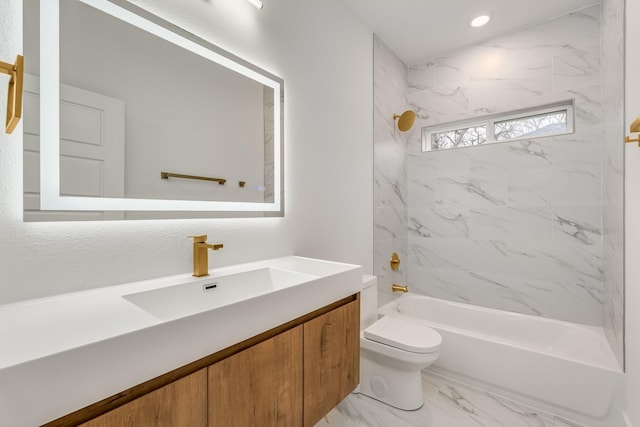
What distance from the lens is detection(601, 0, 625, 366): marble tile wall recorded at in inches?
61.3

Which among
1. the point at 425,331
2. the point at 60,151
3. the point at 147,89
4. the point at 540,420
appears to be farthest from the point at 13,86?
the point at 540,420

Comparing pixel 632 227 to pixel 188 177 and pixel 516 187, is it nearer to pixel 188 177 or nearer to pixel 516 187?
pixel 516 187

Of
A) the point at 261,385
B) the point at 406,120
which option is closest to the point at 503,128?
the point at 406,120

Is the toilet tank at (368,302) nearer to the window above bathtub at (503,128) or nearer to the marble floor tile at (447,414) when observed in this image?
the marble floor tile at (447,414)

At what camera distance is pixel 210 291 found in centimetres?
116

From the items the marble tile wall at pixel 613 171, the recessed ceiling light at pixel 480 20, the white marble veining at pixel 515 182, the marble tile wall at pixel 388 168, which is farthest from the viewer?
the marble tile wall at pixel 388 168

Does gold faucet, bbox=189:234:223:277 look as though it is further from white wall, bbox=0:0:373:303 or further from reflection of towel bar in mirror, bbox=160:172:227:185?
reflection of towel bar in mirror, bbox=160:172:227:185

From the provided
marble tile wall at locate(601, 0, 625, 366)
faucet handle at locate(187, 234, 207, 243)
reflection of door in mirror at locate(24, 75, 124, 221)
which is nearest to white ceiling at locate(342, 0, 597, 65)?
marble tile wall at locate(601, 0, 625, 366)

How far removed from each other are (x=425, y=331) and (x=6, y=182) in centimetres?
202

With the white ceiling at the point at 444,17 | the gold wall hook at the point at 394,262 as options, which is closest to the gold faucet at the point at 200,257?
the gold wall hook at the point at 394,262

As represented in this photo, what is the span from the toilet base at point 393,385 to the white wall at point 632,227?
0.96 meters

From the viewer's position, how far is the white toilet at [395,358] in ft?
5.39

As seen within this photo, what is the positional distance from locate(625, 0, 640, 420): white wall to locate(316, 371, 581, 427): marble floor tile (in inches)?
19.3

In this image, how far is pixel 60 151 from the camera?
930mm
